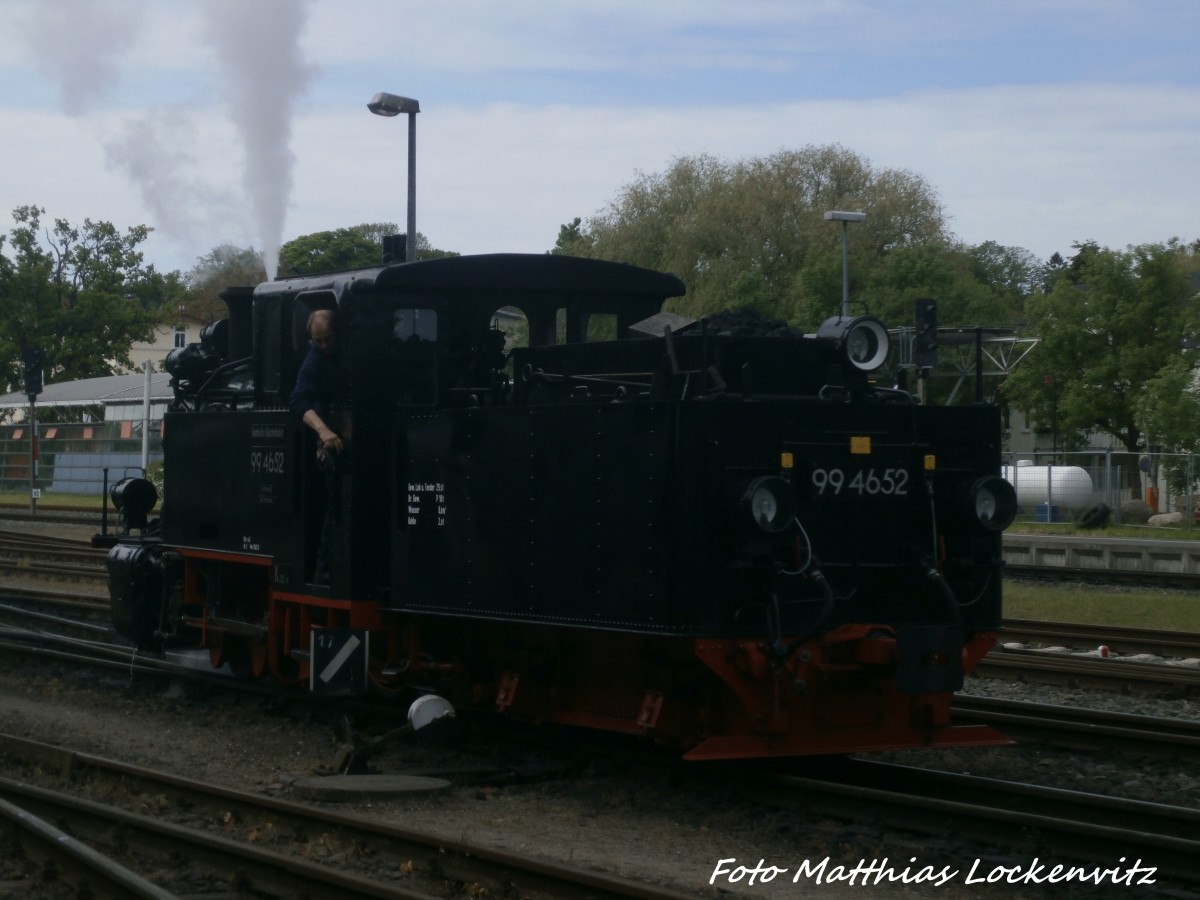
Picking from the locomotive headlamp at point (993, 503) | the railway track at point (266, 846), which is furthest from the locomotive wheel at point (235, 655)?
the locomotive headlamp at point (993, 503)

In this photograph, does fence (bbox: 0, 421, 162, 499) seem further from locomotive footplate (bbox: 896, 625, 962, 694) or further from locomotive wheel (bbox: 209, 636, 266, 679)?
locomotive footplate (bbox: 896, 625, 962, 694)

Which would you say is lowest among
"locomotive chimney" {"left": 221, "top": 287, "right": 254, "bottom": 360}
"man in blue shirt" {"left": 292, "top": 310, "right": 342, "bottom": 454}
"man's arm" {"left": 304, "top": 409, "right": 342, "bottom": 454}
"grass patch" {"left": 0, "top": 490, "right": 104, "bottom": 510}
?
"grass patch" {"left": 0, "top": 490, "right": 104, "bottom": 510}

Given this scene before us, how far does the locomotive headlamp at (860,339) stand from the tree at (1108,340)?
3400cm

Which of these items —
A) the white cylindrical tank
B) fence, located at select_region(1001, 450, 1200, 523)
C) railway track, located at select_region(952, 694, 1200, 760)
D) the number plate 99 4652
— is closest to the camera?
the number plate 99 4652

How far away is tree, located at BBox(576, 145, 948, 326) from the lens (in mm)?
45906

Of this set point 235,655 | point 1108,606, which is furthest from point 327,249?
point 235,655

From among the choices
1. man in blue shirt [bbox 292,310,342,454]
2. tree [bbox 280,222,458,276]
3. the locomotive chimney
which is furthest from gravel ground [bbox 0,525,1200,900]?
tree [bbox 280,222,458,276]

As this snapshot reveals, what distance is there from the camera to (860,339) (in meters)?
8.22

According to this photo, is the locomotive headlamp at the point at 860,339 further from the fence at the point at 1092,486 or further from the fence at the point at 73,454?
the fence at the point at 73,454

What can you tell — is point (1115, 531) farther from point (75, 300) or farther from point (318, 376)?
point (75, 300)

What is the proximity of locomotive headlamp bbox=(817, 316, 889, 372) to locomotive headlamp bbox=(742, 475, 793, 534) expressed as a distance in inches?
41.4

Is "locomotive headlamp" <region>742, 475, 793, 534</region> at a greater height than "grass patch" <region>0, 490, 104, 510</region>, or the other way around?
"locomotive headlamp" <region>742, 475, 793, 534</region>

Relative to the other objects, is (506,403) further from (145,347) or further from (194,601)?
(145,347)

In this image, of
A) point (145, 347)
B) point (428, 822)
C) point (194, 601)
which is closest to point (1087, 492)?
point (194, 601)
